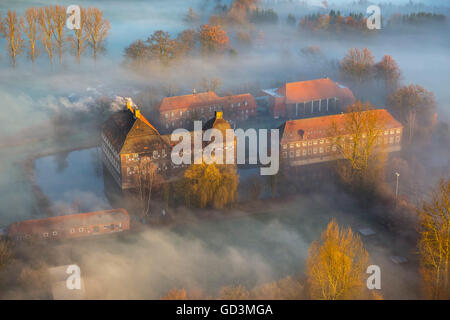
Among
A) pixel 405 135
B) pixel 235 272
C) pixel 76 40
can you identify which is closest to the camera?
pixel 235 272

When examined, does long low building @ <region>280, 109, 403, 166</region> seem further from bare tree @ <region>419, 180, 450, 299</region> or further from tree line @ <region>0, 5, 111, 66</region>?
tree line @ <region>0, 5, 111, 66</region>

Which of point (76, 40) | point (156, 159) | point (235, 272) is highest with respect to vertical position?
point (76, 40)

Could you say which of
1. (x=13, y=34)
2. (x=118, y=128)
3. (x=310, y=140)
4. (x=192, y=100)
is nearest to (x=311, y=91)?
(x=192, y=100)

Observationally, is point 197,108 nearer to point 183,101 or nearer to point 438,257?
point 183,101

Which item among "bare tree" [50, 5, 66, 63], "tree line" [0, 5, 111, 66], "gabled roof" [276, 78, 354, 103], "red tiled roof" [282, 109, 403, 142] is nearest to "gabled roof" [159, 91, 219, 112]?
"gabled roof" [276, 78, 354, 103]

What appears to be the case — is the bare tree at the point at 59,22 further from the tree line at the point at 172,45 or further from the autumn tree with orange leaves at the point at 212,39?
the autumn tree with orange leaves at the point at 212,39

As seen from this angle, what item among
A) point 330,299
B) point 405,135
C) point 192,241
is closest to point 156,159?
point 192,241
